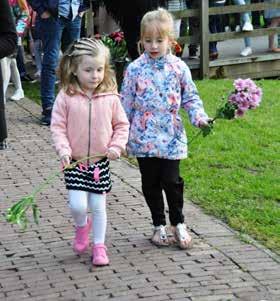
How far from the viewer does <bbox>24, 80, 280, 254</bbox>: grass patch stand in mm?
6020

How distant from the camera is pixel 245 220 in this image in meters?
6.01

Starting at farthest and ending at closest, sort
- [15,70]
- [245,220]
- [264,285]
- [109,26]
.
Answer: [109,26]
[15,70]
[245,220]
[264,285]

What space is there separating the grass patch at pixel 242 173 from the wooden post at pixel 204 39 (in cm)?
284

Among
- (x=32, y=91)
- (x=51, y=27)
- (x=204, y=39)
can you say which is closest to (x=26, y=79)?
(x=32, y=91)

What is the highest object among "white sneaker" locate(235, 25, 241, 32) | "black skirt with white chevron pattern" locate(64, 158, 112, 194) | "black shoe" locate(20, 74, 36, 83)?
"white sneaker" locate(235, 25, 241, 32)

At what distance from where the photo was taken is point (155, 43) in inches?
210

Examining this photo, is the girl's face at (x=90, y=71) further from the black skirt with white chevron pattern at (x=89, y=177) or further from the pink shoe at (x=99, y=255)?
the pink shoe at (x=99, y=255)

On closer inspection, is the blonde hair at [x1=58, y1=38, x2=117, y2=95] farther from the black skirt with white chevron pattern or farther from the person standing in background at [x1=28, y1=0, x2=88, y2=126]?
the person standing in background at [x1=28, y1=0, x2=88, y2=126]

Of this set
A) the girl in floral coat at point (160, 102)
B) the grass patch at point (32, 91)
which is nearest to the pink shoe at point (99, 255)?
the girl in floral coat at point (160, 102)

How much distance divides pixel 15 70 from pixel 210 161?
168 inches

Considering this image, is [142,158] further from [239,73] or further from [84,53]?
[239,73]

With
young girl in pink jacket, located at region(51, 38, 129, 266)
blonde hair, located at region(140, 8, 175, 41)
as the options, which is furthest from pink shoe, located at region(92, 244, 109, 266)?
blonde hair, located at region(140, 8, 175, 41)

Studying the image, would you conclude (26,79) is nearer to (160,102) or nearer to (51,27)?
(51,27)

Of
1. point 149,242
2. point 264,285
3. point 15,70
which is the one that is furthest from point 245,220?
point 15,70
